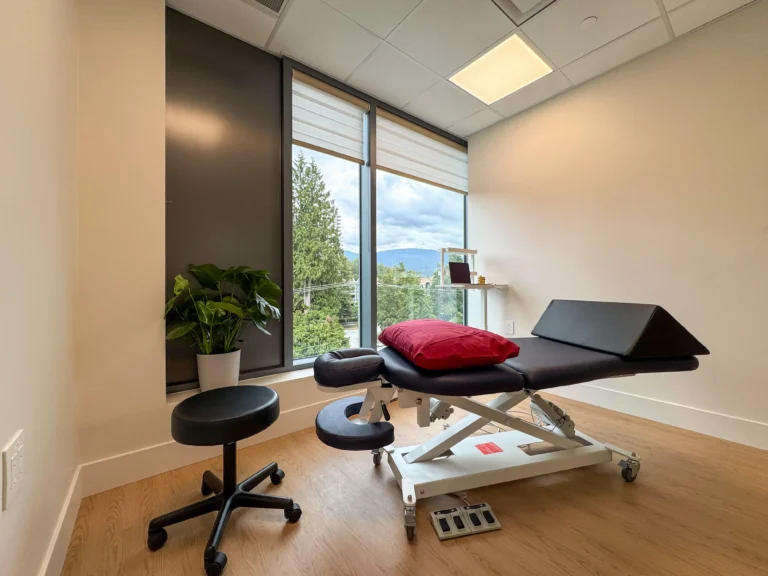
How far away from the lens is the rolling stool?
1054 millimetres

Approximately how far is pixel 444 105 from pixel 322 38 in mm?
1236

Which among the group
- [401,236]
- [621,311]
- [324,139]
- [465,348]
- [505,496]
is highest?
[324,139]

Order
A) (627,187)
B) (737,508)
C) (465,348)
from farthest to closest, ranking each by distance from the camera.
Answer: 1. (627,187)
2. (737,508)
3. (465,348)

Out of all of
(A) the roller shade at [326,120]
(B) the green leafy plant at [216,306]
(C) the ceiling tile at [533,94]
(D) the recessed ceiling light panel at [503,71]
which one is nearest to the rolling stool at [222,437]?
(B) the green leafy plant at [216,306]

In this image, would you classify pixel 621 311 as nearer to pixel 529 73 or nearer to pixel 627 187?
pixel 627 187

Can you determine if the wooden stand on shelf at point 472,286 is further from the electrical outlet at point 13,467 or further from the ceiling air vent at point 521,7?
the electrical outlet at point 13,467

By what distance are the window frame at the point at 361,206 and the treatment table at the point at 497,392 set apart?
3.20 ft

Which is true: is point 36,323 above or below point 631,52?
below

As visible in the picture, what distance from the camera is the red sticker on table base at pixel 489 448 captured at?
1518 mm

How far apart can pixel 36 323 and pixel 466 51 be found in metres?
2.69

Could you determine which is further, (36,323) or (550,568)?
(550,568)

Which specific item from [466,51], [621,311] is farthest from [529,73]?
[621,311]

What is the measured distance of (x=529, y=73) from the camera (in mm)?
2396

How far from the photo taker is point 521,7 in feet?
5.92
